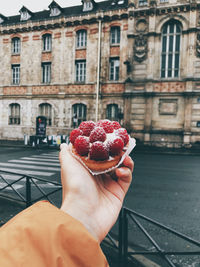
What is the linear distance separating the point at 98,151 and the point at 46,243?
59.4 inches

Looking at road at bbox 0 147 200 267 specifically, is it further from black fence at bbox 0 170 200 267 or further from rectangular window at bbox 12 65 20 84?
rectangular window at bbox 12 65 20 84

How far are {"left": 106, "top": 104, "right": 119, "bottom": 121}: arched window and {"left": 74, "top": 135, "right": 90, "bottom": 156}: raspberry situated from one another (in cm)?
1883

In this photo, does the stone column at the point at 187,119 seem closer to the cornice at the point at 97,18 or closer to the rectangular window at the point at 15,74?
the cornice at the point at 97,18

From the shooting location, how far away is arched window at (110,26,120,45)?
69.4 ft

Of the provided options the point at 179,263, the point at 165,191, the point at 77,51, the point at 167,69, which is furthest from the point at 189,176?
the point at 77,51

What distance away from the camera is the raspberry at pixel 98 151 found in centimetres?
231

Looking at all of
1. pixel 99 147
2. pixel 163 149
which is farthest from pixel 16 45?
pixel 99 147

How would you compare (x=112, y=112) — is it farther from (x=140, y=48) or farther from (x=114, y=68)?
(x=140, y=48)

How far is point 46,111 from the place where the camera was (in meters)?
A: 23.2

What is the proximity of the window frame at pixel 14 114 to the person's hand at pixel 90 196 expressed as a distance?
78.6 ft

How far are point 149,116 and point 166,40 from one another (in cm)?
722

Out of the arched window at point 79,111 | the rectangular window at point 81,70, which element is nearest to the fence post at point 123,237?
the arched window at point 79,111

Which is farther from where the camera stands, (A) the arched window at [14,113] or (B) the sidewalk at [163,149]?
(A) the arched window at [14,113]

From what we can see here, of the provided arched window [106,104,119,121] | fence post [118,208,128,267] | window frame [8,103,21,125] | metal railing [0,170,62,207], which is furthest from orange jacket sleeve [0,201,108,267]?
window frame [8,103,21,125]
